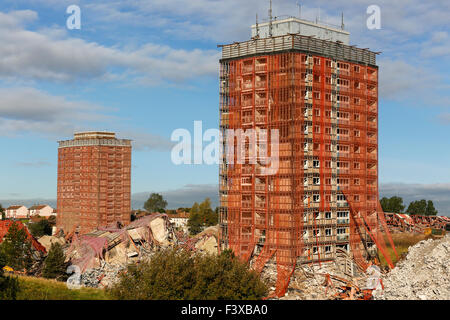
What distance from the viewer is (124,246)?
316 feet

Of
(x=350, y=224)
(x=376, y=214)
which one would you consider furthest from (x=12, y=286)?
(x=376, y=214)

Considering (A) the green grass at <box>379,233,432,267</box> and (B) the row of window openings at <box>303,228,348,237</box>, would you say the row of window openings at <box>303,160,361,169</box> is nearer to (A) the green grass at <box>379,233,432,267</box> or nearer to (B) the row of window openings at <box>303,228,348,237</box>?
(B) the row of window openings at <box>303,228,348,237</box>

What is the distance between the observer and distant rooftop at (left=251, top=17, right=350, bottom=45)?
76062 millimetres

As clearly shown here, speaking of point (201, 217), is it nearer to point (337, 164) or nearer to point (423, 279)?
point (337, 164)

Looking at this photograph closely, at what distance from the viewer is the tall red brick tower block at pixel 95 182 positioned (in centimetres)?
13700

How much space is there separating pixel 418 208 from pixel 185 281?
125 meters

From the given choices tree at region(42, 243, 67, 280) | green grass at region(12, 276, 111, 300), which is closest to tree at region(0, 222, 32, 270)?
tree at region(42, 243, 67, 280)

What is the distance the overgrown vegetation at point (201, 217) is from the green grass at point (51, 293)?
9107cm

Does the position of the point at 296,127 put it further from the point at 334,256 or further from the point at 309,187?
the point at 334,256

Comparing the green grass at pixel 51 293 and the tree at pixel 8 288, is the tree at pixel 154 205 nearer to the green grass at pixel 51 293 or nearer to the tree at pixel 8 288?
the green grass at pixel 51 293

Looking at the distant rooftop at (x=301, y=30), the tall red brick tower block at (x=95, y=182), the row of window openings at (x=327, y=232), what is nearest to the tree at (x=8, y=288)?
the row of window openings at (x=327, y=232)

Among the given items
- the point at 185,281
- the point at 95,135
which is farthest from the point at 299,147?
the point at 95,135

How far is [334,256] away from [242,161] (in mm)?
19976
